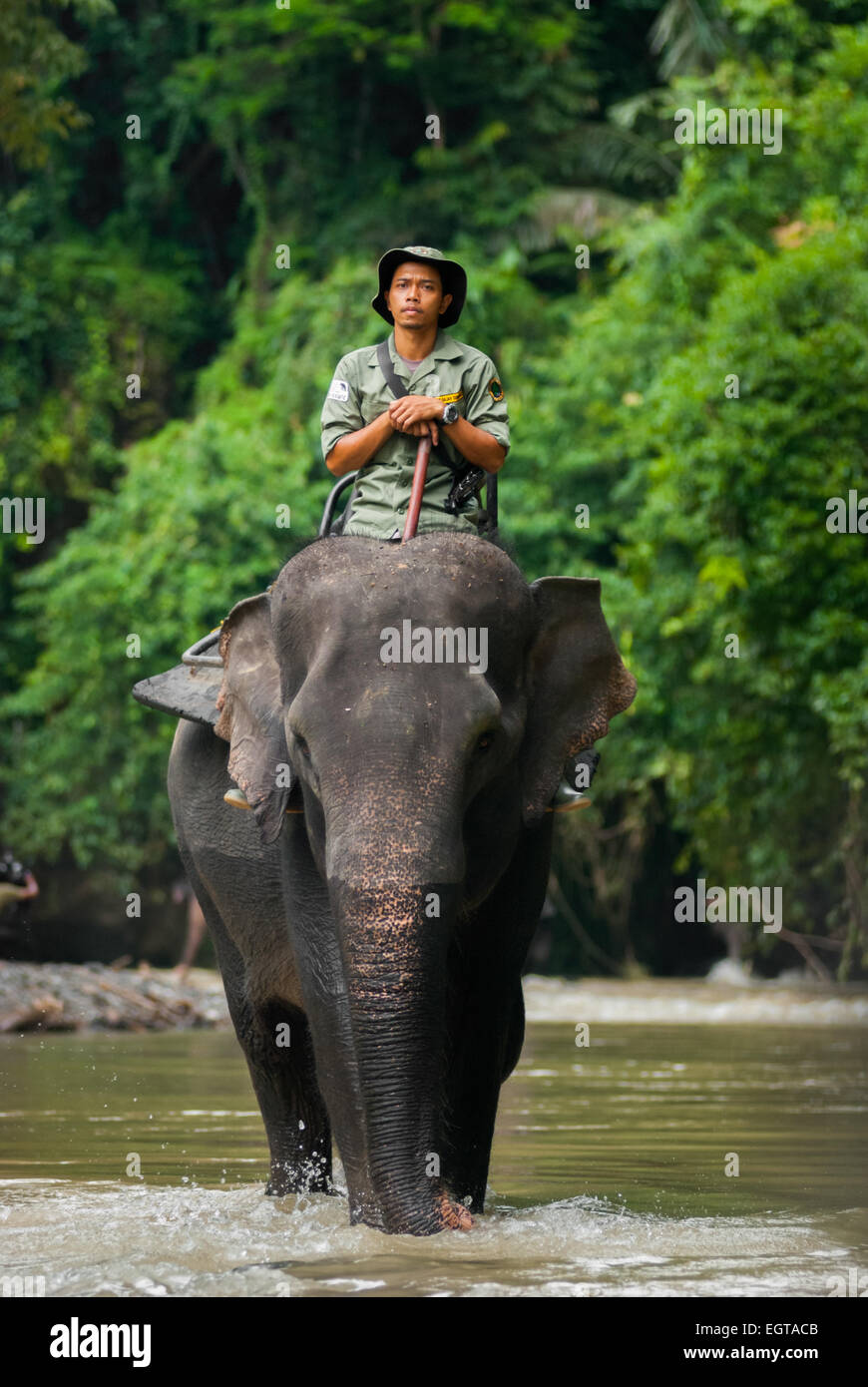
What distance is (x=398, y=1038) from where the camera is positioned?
18.4ft

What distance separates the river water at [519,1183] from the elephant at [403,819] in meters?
0.34

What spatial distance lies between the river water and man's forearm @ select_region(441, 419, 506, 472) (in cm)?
243

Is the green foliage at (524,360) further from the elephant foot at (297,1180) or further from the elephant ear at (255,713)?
the elephant foot at (297,1180)

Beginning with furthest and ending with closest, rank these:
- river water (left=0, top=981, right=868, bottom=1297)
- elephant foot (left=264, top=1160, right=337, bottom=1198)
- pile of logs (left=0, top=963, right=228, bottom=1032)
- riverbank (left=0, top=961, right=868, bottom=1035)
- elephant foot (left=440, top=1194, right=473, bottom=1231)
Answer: riverbank (left=0, top=961, right=868, bottom=1035), pile of logs (left=0, top=963, right=228, bottom=1032), elephant foot (left=264, top=1160, right=337, bottom=1198), elephant foot (left=440, top=1194, right=473, bottom=1231), river water (left=0, top=981, right=868, bottom=1297)

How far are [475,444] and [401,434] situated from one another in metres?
0.28

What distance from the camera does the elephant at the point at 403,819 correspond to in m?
5.57

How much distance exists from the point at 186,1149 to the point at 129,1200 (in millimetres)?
1951

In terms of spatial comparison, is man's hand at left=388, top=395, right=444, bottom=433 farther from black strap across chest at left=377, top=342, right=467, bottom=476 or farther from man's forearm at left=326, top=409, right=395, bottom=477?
black strap across chest at left=377, top=342, right=467, bottom=476

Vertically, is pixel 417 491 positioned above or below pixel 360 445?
below

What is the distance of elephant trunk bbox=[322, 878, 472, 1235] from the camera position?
215 inches

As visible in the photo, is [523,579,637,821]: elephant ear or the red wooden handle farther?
[523,579,637,821]: elephant ear

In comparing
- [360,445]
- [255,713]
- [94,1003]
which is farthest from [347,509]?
[94,1003]

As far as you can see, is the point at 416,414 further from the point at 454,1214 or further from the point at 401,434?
the point at 454,1214

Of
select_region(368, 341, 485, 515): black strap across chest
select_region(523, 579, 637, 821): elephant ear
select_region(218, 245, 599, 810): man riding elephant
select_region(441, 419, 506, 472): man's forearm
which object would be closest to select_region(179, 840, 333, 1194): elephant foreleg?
select_region(218, 245, 599, 810): man riding elephant
